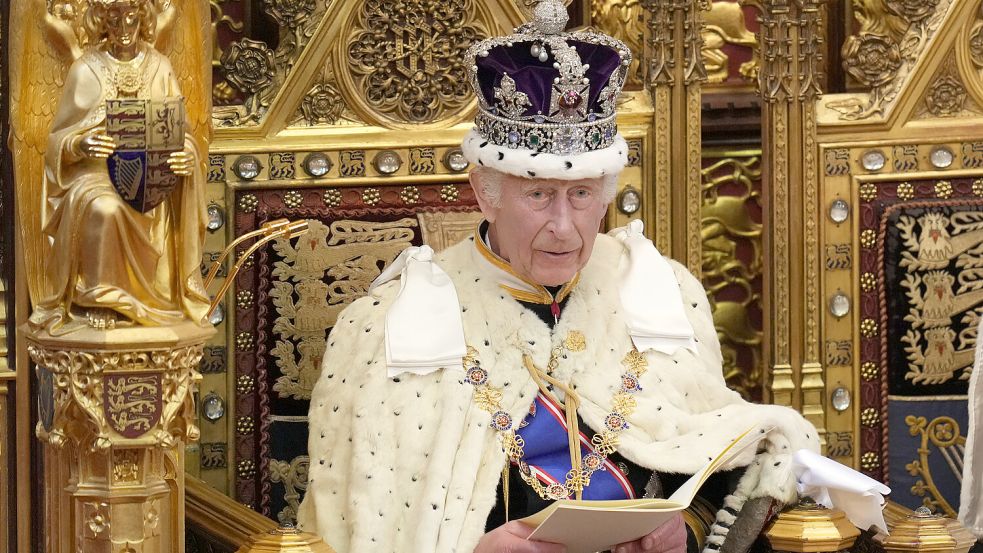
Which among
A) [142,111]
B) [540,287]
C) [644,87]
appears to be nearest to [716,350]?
[540,287]

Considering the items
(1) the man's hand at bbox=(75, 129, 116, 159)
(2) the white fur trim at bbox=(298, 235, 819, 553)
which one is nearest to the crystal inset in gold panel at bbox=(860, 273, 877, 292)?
(2) the white fur trim at bbox=(298, 235, 819, 553)

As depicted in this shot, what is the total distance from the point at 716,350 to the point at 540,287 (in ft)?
1.83

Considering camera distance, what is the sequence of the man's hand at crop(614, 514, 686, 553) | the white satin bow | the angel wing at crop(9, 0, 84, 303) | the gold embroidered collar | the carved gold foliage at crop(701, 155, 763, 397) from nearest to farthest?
the angel wing at crop(9, 0, 84, 303) < the man's hand at crop(614, 514, 686, 553) < the gold embroidered collar < the white satin bow < the carved gold foliage at crop(701, 155, 763, 397)

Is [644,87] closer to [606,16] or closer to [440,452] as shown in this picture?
[606,16]

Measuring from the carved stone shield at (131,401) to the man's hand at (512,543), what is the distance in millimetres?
771

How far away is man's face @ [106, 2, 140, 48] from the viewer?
4.80m

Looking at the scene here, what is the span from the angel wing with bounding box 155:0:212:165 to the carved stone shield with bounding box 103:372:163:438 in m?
0.53

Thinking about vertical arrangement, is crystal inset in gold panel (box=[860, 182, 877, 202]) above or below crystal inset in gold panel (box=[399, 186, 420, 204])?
below

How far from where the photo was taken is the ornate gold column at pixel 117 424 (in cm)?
474

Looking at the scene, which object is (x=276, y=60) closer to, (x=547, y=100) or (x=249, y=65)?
(x=249, y=65)

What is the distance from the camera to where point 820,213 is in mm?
6242

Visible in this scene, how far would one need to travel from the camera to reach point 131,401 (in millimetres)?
4766

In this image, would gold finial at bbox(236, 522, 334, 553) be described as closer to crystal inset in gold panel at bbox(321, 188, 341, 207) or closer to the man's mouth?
the man's mouth

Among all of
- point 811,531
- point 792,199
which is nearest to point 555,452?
point 811,531
